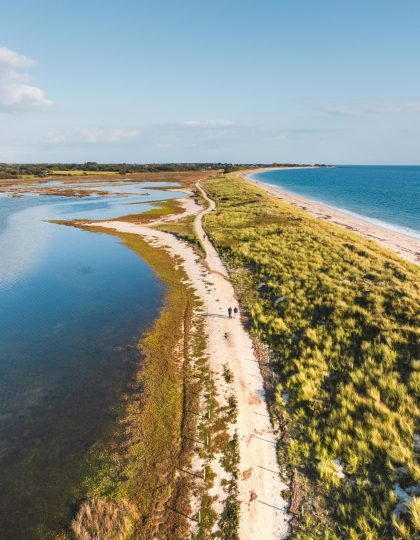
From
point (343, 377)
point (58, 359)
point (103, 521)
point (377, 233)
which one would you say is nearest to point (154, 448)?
point (103, 521)

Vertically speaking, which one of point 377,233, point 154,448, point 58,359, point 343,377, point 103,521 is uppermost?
point 377,233

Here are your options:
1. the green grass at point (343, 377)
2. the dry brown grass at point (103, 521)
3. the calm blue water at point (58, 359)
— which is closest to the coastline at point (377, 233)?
the green grass at point (343, 377)

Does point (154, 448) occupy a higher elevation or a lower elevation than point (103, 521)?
higher

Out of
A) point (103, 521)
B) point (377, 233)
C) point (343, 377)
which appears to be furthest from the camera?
point (377, 233)

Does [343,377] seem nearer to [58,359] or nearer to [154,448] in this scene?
[154,448]

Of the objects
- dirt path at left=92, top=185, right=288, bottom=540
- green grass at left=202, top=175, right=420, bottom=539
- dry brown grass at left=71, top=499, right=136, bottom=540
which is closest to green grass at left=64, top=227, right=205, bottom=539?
dry brown grass at left=71, top=499, right=136, bottom=540

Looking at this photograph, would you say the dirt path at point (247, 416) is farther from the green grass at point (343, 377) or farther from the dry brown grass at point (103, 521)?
the dry brown grass at point (103, 521)

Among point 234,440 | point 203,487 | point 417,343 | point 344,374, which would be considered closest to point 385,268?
point 417,343
